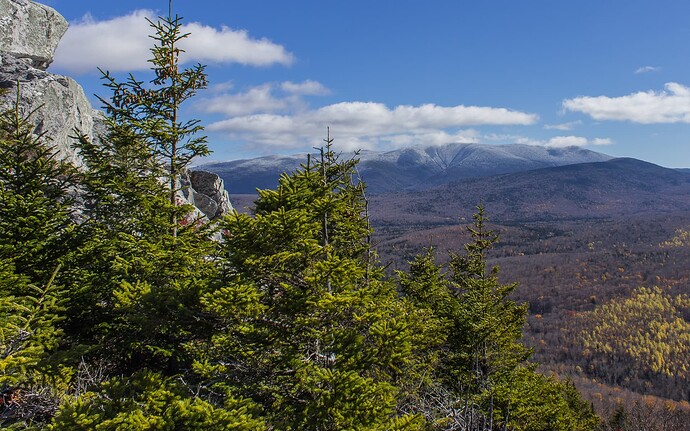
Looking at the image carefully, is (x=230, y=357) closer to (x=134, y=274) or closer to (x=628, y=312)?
(x=134, y=274)

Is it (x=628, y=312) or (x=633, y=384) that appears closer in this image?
(x=633, y=384)

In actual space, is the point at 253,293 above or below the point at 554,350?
above

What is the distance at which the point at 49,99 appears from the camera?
2198 centimetres

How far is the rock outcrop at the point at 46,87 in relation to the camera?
21.5m

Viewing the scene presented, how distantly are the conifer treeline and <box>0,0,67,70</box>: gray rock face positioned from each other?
20936 millimetres

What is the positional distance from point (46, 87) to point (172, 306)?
2045 cm

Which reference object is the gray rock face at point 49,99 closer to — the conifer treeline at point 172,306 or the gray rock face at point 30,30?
the gray rock face at point 30,30

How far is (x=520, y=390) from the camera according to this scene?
1916 cm

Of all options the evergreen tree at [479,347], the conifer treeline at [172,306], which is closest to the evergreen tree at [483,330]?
the evergreen tree at [479,347]

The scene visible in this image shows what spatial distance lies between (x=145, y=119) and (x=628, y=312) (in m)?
242

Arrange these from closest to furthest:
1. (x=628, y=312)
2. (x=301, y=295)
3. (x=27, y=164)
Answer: (x=301, y=295) → (x=27, y=164) → (x=628, y=312)

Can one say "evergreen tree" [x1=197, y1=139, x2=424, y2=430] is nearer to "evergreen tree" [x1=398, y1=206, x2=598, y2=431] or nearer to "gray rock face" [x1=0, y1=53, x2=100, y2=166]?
"evergreen tree" [x1=398, y1=206, x2=598, y2=431]

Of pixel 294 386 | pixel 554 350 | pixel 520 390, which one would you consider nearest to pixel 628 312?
pixel 554 350

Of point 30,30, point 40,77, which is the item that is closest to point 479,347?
point 40,77
